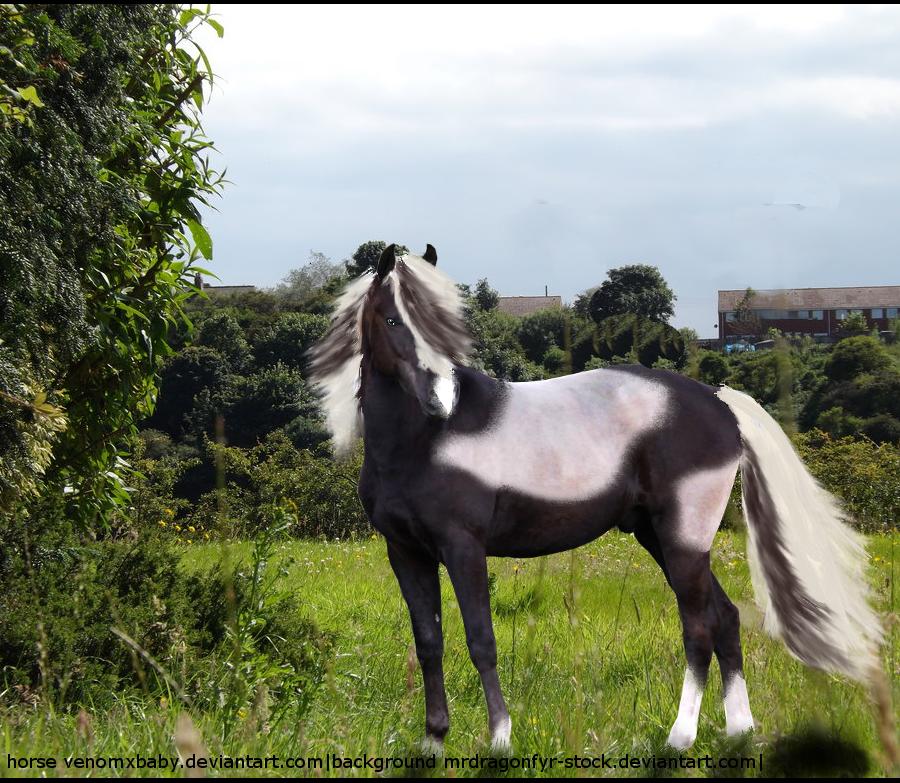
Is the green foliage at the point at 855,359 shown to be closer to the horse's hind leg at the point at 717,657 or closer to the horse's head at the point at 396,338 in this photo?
the horse's hind leg at the point at 717,657

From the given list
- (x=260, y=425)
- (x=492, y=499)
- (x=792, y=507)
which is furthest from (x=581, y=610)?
(x=260, y=425)

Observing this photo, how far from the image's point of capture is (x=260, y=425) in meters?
34.1

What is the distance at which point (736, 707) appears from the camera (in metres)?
4.67

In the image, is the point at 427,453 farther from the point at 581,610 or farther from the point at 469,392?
the point at 581,610

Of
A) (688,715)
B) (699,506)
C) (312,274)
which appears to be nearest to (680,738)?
(688,715)

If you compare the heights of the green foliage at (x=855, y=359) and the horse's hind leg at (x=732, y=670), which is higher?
the green foliage at (x=855, y=359)

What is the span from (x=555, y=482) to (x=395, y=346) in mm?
880

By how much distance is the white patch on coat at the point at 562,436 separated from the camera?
4371mm

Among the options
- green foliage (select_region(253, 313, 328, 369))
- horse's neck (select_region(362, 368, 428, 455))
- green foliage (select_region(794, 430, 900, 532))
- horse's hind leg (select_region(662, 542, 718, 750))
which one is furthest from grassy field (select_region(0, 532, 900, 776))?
green foliage (select_region(253, 313, 328, 369))

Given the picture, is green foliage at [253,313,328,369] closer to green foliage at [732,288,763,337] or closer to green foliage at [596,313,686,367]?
green foliage at [596,313,686,367]

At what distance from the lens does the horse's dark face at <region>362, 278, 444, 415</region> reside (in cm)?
432

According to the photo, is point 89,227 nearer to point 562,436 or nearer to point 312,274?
point 562,436

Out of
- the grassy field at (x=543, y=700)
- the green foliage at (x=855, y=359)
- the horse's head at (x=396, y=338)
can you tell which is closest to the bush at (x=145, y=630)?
the grassy field at (x=543, y=700)

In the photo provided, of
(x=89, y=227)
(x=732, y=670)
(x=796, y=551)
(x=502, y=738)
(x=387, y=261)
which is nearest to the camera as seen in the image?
(x=502, y=738)
